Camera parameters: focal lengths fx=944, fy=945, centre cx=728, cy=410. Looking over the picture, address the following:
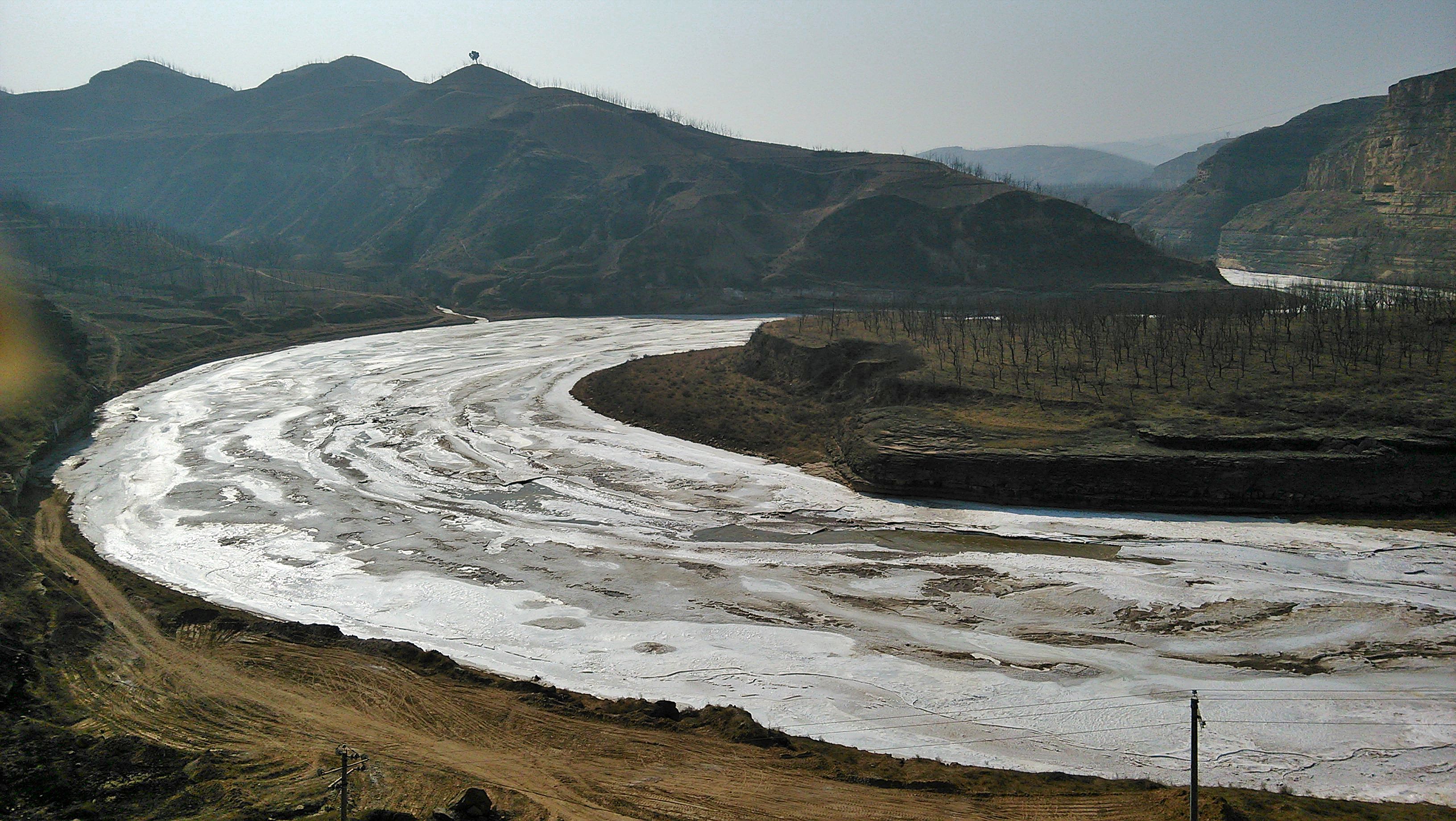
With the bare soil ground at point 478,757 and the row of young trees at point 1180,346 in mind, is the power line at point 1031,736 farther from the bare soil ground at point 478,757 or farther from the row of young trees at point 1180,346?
the row of young trees at point 1180,346

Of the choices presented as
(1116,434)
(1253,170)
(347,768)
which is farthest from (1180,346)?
(1253,170)

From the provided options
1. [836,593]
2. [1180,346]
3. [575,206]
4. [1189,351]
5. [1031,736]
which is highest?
[575,206]

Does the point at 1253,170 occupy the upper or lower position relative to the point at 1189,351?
upper

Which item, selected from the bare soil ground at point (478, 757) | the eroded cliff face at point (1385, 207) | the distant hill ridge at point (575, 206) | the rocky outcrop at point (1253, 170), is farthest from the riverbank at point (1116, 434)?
the rocky outcrop at point (1253, 170)

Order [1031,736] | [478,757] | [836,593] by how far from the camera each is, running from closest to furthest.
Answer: [478,757] → [1031,736] → [836,593]

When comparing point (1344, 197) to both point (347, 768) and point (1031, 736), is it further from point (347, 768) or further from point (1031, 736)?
point (347, 768)

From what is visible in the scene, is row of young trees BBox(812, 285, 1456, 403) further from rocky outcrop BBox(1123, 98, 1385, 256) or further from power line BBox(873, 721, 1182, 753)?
rocky outcrop BBox(1123, 98, 1385, 256)
